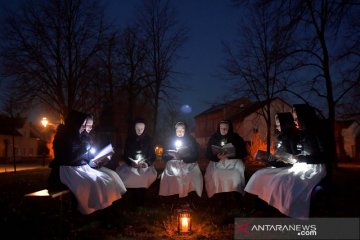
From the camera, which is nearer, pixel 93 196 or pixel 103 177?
pixel 93 196

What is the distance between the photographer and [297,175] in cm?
672

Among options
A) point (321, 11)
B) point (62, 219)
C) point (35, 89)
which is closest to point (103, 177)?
point (62, 219)

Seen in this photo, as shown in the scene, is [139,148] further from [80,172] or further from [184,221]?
[184,221]

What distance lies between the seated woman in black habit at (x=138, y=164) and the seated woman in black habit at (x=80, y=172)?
0.86 meters

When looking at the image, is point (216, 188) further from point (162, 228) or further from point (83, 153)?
point (83, 153)

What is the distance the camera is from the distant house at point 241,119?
128 feet

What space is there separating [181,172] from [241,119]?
36962 mm

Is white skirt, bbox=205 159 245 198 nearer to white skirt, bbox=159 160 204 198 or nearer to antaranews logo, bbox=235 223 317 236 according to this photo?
white skirt, bbox=159 160 204 198

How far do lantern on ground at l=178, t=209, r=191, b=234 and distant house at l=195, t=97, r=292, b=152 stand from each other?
87.6ft

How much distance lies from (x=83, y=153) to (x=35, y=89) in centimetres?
1280

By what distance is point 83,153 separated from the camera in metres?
7.41

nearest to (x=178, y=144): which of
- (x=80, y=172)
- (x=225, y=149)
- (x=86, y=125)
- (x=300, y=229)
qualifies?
(x=225, y=149)

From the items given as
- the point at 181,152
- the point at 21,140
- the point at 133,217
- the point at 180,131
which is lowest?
the point at 133,217

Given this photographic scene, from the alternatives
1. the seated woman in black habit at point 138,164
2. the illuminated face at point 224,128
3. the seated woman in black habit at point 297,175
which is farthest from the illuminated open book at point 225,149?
the seated woman in black habit at point 138,164
